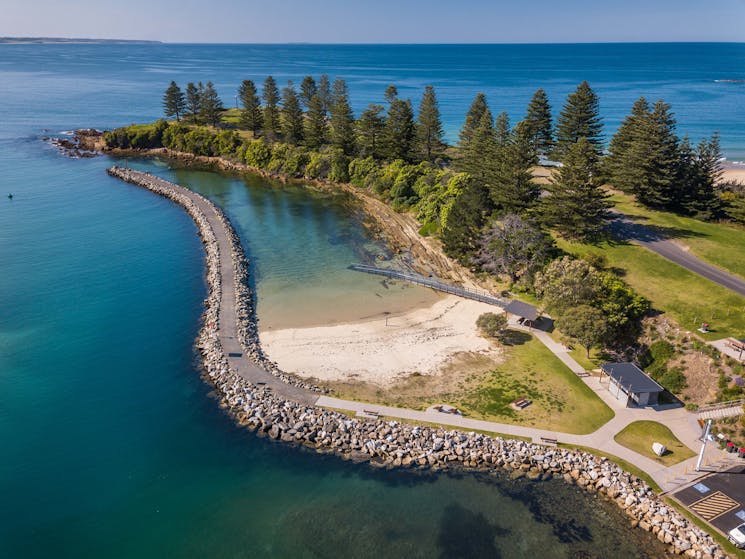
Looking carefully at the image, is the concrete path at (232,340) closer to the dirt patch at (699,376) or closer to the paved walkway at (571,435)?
the paved walkway at (571,435)

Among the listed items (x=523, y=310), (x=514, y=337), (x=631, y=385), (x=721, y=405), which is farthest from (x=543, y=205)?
(x=721, y=405)

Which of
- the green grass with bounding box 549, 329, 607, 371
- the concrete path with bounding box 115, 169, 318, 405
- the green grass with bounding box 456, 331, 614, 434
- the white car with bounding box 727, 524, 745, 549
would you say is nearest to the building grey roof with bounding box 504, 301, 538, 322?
the green grass with bounding box 549, 329, 607, 371

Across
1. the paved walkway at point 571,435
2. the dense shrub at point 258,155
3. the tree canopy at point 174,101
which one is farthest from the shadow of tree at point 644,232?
the tree canopy at point 174,101

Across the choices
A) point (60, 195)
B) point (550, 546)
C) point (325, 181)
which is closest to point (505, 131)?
point (325, 181)

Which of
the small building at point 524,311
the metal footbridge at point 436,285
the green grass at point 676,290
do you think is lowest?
the metal footbridge at point 436,285

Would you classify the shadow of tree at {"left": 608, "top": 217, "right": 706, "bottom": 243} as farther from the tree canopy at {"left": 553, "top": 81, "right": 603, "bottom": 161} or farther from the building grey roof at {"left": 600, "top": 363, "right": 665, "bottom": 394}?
the building grey roof at {"left": 600, "top": 363, "right": 665, "bottom": 394}

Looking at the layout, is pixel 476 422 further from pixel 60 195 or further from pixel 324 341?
pixel 60 195
